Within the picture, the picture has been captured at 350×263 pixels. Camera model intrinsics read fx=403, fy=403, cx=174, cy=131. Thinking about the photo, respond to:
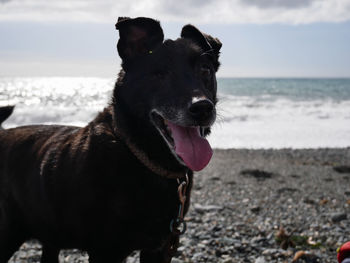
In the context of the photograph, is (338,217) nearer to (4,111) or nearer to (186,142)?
(186,142)

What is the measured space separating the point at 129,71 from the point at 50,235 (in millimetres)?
1285

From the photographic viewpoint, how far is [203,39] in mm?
3189

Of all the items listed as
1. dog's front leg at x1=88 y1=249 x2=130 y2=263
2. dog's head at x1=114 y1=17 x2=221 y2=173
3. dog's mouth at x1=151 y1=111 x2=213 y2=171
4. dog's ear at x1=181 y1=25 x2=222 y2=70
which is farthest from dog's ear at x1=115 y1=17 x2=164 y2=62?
dog's front leg at x1=88 y1=249 x2=130 y2=263

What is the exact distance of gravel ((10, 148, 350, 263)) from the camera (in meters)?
Result: 4.54

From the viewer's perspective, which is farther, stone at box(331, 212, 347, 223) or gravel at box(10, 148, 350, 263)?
stone at box(331, 212, 347, 223)

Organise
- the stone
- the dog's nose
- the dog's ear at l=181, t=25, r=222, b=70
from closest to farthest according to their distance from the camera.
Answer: the dog's nose, the dog's ear at l=181, t=25, r=222, b=70, the stone

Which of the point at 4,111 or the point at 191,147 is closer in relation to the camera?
the point at 191,147

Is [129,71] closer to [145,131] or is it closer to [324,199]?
[145,131]

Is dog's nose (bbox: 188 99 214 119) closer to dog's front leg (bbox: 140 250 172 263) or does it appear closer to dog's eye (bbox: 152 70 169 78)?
dog's eye (bbox: 152 70 169 78)

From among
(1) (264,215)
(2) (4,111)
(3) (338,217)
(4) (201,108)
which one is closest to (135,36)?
(4) (201,108)

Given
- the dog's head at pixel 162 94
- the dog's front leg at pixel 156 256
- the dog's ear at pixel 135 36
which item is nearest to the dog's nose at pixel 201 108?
the dog's head at pixel 162 94

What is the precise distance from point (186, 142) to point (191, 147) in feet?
0.18

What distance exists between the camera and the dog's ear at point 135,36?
2846 mm

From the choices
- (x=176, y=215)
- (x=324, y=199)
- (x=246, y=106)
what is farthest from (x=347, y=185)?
(x=246, y=106)
